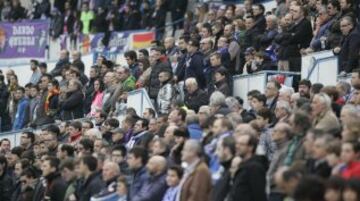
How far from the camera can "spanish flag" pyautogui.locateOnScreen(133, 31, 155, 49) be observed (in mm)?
41875

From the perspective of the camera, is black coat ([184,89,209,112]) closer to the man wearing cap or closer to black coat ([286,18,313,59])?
the man wearing cap

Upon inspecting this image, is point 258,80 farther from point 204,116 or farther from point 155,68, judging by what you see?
point 204,116

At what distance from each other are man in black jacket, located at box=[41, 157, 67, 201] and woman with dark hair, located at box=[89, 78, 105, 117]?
6.29 meters

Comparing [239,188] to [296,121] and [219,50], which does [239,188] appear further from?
[219,50]

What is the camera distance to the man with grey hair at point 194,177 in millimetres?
19797

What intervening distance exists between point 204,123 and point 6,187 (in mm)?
5148

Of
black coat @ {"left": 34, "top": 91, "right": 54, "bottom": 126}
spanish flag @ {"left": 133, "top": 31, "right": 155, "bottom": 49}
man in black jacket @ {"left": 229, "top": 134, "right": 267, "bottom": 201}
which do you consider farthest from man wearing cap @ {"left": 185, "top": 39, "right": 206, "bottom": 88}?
spanish flag @ {"left": 133, "top": 31, "right": 155, "bottom": 49}

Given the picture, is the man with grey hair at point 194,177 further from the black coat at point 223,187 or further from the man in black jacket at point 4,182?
the man in black jacket at point 4,182

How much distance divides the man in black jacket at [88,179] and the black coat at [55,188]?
100cm

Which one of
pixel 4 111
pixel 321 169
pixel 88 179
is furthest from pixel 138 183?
pixel 4 111

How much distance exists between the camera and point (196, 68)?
28.7 m

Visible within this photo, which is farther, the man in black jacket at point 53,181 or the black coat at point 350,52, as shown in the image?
the black coat at point 350,52

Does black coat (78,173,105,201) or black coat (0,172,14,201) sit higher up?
black coat (78,173,105,201)

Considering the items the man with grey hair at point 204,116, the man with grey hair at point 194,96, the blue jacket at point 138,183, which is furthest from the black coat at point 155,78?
the blue jacket at point 138,183
